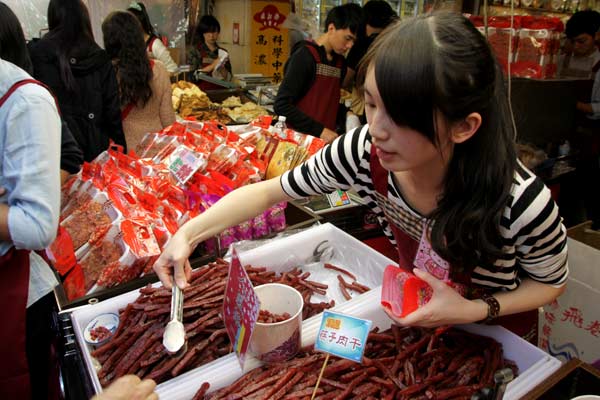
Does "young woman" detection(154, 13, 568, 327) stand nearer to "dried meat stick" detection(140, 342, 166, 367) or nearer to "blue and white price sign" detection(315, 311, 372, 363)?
"blue and white price sign" detection(315, 311, 372, 363)

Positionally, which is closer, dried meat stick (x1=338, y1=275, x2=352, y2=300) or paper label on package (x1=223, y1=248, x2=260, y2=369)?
paper label on package (x1=223, y1=248, x2=260, y2=369)

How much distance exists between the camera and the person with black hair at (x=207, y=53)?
6129 millimetres

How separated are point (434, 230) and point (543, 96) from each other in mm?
3441

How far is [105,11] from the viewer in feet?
14.3

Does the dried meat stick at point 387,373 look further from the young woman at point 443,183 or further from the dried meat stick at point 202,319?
the dried meat stick at point 202,319

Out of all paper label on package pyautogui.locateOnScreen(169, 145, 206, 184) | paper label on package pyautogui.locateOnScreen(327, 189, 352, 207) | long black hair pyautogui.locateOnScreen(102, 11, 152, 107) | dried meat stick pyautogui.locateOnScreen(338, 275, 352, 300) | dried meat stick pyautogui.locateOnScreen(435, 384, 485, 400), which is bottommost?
dried meat stick pyautogui.locateOnScreen(338, 275, 352, 300)

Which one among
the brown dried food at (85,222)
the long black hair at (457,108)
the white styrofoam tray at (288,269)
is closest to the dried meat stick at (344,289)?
the white styrofoam tray at (288,269)

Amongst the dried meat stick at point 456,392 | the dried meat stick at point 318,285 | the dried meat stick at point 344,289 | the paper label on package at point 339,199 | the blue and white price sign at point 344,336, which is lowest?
the dried meat stick at point 344,289

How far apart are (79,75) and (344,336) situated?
248 cm

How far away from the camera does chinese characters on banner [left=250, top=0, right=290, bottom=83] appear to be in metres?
7.06

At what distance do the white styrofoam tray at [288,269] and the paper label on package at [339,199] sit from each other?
0.58 meters

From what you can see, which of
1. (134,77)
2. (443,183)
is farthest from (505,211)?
(134,77)

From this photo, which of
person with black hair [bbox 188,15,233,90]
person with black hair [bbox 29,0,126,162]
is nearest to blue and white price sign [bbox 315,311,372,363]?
person with black hair [bbox 29,0,126,162]

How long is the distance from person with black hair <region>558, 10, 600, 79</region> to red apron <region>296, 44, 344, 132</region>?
222 cm
